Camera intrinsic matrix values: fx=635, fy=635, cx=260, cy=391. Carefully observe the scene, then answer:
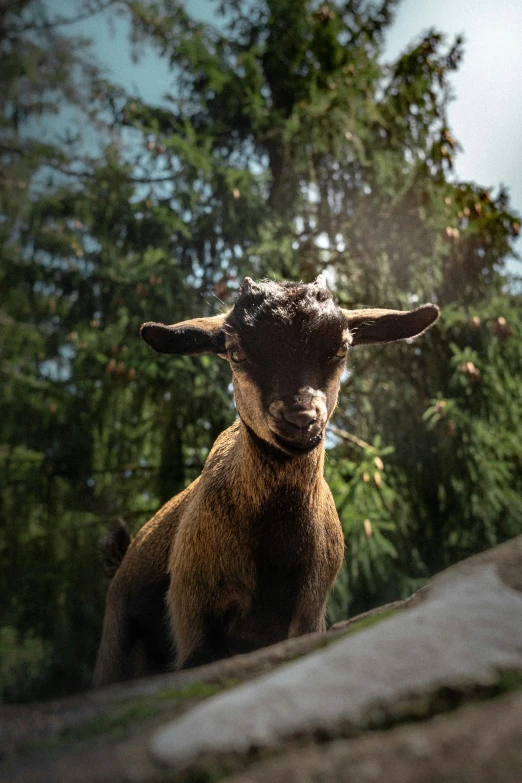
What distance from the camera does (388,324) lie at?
292 centimetres

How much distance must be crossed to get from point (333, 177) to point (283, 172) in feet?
1.57

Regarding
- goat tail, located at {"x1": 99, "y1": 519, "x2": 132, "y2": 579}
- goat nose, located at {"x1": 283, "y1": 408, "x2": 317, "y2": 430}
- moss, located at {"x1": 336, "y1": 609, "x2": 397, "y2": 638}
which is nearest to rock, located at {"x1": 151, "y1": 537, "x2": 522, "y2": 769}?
moss, located at {"x1": 336, "y1": 609, "x2": 397, "y2": 638}

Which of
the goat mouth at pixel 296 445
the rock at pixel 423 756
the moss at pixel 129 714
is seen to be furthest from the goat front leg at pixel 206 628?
the rock at pixel 423 756

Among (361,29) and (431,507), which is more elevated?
(361,29)

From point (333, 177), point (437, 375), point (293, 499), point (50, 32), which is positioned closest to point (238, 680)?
point (293, 499)

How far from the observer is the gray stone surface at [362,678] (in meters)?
0.98

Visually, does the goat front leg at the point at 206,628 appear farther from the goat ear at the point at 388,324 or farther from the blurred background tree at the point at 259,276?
the blurred background tree at the point at 259,276

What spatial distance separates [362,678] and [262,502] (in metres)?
1.49

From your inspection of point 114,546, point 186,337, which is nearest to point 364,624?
point 186,337

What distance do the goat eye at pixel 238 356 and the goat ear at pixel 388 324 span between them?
0.58 meters

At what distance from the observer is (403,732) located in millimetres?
965

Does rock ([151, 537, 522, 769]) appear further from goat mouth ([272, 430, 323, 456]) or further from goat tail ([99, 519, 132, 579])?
goat tail ([99, 519, 132, 579])

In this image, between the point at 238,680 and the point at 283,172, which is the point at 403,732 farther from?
the point at 283,172

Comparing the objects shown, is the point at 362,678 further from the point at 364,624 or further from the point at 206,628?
the point at 206,628
